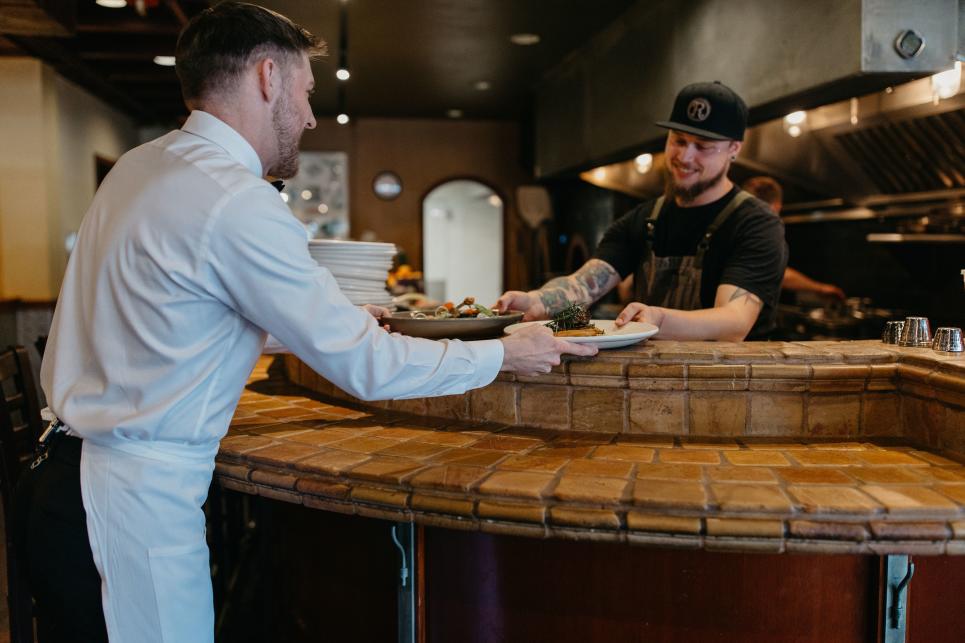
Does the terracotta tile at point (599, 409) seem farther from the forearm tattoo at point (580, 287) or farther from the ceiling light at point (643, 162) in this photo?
the ceiling light at point (643, 162)

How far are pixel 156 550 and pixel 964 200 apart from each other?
405cm

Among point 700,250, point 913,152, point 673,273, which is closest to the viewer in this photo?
point 700,250

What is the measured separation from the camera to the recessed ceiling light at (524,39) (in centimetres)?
638

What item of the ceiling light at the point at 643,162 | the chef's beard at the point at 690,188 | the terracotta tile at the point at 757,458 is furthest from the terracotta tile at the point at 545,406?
the ceiling light at the point at 643,162

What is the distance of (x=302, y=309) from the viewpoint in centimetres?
138

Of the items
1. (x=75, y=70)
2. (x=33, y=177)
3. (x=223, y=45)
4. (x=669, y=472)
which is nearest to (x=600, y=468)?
(x=669, y=472)

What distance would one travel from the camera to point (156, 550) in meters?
1.41

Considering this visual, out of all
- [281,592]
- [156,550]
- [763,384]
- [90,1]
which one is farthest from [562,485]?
[90,1]

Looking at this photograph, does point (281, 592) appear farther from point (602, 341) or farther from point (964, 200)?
point (964, 200)

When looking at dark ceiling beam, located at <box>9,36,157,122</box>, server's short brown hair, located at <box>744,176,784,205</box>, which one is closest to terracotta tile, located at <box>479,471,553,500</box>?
server's short brown hair, located at <box>744,176,784,205</box>

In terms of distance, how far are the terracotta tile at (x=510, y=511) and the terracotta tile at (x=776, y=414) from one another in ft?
2.10

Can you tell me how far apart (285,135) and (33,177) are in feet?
22.5

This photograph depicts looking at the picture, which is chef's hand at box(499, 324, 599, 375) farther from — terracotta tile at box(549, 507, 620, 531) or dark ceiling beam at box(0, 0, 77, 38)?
dark ceiling beam at box(0, 0, 77, 38)

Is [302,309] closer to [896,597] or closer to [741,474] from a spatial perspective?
[741,474]
